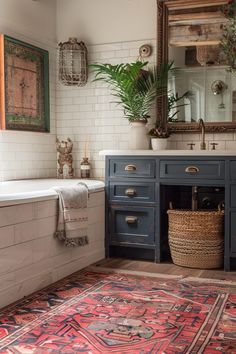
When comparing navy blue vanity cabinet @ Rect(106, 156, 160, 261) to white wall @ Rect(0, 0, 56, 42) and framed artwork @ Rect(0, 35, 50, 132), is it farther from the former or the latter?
white wall @ Rect(0, 0, 56, 42)

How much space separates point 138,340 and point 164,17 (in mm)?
3241

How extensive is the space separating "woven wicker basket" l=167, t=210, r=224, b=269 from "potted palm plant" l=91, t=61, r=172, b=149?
2.90 ft

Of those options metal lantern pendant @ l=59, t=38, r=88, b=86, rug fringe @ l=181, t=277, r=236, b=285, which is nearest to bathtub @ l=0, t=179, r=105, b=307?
rug fringe @ l=181, t=277, r=236, b=285

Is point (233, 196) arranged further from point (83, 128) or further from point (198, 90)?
point (83, 128)

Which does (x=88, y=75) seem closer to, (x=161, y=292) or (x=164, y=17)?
(x=164, y=17)

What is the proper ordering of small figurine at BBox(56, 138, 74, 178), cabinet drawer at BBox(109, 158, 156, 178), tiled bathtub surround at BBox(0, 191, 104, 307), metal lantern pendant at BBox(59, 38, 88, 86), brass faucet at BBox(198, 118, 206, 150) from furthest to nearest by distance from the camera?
small figurine at BBox(56, 138, 74, 178), metal lantern pendant at BBox(59, 38, 88, 86), brass faucet at BBox(198, 118, 206, 150), cabinet drawer at BBox(109, 158, 156, 178), tiled bathtub surround at BBox(0, 191, 104, 307)

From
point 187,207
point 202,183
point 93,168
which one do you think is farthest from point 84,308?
point 93,168

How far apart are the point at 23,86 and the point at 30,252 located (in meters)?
1.93

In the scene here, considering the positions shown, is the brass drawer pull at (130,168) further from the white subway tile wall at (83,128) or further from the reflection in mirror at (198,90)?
the reflection in mirror at (198,90)

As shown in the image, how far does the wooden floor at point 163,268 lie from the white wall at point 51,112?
1236 millimetres

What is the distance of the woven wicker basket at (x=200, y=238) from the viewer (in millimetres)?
4227

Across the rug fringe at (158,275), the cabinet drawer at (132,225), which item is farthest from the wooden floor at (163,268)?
the cabinet drawer at (132,225)

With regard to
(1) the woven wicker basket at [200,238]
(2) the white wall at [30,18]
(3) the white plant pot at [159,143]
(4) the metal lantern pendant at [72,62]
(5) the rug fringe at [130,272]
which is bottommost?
(5) the rug fringe at [130,272]

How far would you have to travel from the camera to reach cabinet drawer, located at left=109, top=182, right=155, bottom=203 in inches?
175
